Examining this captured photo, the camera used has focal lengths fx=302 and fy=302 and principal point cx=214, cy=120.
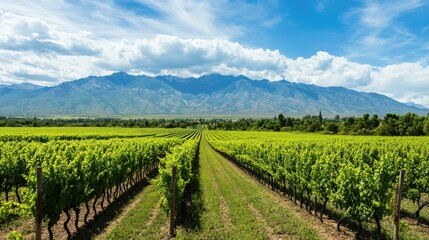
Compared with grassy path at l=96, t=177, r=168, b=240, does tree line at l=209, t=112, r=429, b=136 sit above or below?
above

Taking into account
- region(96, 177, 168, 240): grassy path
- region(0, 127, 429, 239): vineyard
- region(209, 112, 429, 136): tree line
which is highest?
region(209, 112, 429, 136): tree line

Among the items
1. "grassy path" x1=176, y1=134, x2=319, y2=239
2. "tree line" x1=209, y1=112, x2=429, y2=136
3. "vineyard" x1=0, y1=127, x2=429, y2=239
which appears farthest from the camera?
"tree line" x1=209, y1=112, x2=429, y2=136

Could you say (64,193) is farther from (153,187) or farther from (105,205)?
(153,187)

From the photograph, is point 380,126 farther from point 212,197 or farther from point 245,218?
point 245,218

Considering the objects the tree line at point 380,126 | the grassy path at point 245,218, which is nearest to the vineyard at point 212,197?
the grassy path at point 245,218

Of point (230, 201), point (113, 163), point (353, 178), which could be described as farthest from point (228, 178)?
point (353, 178)

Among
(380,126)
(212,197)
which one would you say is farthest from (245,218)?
(380,126)

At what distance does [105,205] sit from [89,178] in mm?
3937

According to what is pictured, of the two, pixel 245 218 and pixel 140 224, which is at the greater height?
pixel 245 218

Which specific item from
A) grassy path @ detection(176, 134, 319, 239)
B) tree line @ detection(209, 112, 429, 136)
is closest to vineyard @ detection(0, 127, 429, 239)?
grassy path @ detection(176, 134, 319, 239)

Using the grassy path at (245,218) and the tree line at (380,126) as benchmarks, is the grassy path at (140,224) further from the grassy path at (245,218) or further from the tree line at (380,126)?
the tree line at (380,126)

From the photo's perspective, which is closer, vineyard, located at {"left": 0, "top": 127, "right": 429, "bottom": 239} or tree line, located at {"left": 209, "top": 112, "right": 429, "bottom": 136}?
vineyard, located at {"left": 0, "top": 127, "right": 429, "bottom": 239}

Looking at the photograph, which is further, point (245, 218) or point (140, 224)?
point (245, 218)

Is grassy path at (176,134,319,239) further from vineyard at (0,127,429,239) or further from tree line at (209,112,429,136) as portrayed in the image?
tree line at (209,112,429,136)
